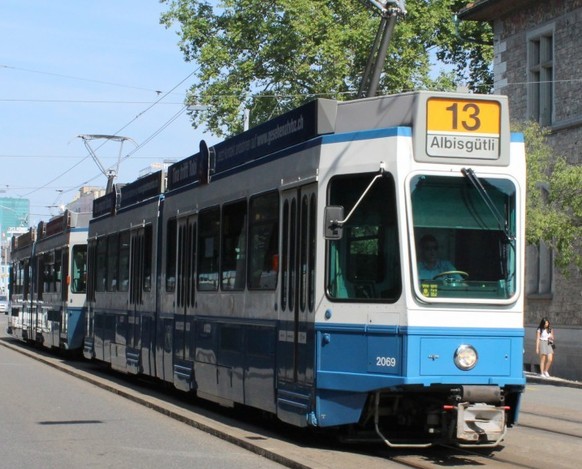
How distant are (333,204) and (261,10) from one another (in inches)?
1290

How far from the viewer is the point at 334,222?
11117 mm

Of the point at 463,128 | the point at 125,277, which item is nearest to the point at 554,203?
the point at 125,277

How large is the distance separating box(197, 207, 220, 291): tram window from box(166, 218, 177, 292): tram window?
146 cm

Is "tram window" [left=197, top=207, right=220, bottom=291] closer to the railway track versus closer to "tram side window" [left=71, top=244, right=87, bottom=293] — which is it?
the railway track

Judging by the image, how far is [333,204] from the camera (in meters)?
11.7

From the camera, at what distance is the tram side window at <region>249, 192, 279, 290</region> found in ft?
42.7

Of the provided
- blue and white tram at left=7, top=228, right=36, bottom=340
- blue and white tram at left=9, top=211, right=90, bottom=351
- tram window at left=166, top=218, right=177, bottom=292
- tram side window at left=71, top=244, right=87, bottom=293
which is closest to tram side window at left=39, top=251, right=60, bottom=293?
blue and white tram at left=9, top=211, right=90, bottom=351

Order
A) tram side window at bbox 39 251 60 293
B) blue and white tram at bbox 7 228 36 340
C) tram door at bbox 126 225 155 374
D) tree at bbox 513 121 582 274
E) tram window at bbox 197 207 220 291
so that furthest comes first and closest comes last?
blue and white tram at bbox 7 228 36 340
tram side window at bbox 39 251 60 293
tree at bbox 513 121 582 274
tram door at bbox 126 225 155 374
tram window at bbox 197 207 220 291

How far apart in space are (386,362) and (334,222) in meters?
1.32

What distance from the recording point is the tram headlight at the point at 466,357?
433 inches

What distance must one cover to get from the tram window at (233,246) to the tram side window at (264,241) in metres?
0.32

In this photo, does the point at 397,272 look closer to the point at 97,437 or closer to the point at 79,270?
the point at 97,437

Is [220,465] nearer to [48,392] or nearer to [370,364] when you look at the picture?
[370,364]

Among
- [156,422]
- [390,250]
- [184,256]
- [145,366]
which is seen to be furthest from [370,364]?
[145,366]
